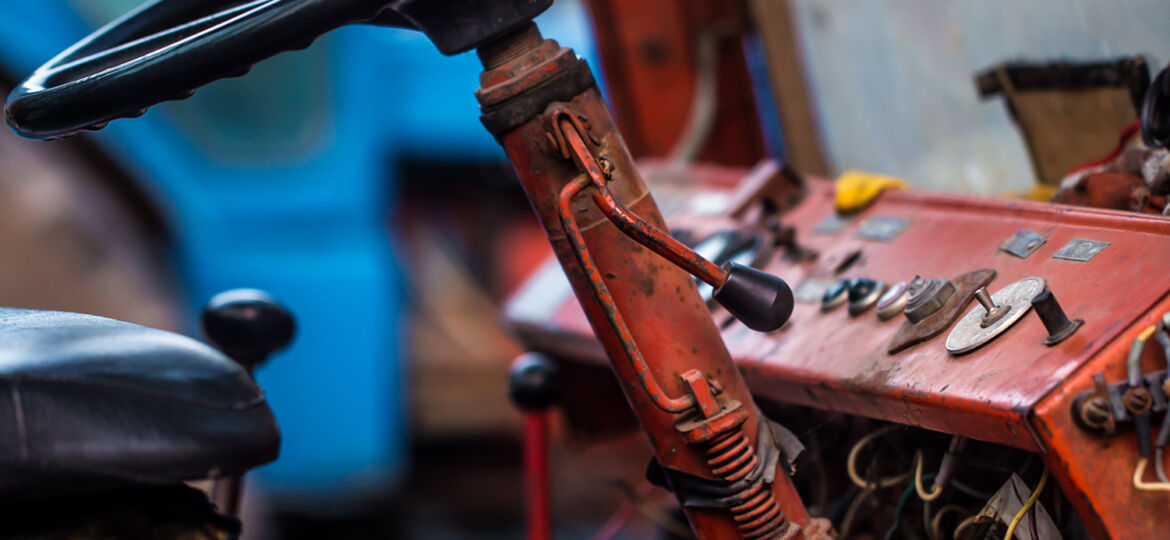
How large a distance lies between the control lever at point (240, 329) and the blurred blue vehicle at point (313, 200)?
1.99 meters

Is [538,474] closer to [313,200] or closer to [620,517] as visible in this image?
[620,517]

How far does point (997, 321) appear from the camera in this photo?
899 millimetres

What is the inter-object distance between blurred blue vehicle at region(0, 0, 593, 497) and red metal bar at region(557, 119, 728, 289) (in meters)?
2.44

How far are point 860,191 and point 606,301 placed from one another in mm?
590

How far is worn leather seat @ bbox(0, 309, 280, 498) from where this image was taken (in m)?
0.75

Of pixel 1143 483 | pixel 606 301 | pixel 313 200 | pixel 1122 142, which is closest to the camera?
pixel 1143 483

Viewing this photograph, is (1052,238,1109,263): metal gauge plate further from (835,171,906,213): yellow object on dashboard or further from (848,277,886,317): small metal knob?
(835,171,906,213): yellow object on dashboard

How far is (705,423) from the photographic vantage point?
884 mm

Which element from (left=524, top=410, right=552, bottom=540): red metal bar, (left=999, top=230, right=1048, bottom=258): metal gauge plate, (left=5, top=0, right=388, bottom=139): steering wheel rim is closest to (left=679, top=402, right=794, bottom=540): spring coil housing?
(left=999, top=230, right=1048, bottom=258): metal gauge plate

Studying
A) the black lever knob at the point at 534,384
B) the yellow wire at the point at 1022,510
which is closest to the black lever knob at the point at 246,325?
the black lever knob at the point at 534,384

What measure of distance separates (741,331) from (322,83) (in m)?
2.24

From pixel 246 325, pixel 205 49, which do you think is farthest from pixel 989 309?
pixel 246 325

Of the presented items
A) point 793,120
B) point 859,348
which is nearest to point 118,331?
point 859,348

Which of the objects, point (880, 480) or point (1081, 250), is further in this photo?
point (880, 480)
